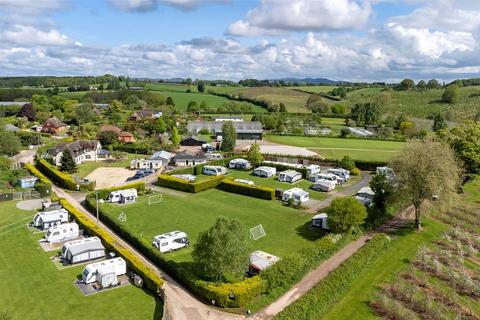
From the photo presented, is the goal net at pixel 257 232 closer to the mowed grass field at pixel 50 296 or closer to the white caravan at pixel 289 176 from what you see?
the mowed grass field at pixel 50 296

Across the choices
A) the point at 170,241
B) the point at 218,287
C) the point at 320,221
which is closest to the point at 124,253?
the point at 170,241

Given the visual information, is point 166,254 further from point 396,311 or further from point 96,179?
point 96,179

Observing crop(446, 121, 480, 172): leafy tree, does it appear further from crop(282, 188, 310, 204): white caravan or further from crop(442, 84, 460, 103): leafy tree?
crop(442, 84, 460, 103): leafy tree

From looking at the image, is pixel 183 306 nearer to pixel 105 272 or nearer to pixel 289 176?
pixel 105 272

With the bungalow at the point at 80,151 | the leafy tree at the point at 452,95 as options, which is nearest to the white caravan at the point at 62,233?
the bungalow at the point at 80,151

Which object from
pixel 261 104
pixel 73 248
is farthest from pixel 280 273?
pixel 261 104

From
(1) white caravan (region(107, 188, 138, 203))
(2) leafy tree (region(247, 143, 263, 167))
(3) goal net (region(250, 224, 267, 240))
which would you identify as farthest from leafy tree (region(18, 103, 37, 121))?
(3) goal net (region(250, 224, 267, 240))
